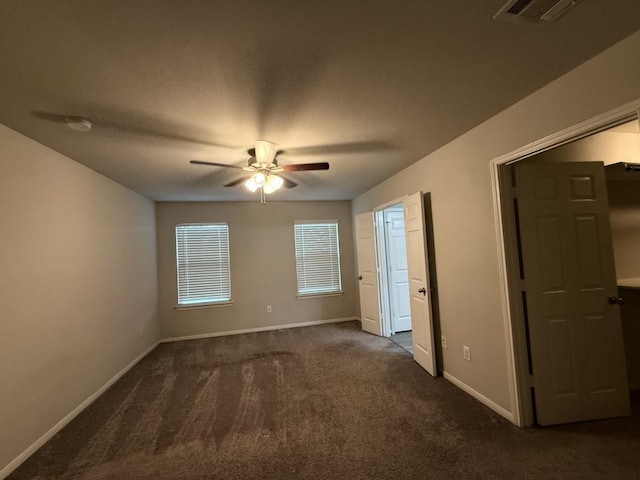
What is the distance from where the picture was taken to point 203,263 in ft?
17.1

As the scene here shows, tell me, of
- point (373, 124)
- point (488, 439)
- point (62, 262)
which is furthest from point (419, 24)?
point (62, 262)

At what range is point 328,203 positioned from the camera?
5.85 metres

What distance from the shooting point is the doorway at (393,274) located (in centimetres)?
470

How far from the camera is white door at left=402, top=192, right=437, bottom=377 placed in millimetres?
3238

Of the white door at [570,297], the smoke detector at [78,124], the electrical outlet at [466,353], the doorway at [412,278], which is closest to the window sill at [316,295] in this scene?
the doorway at [412,278]

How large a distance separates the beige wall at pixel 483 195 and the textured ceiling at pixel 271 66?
0.12m

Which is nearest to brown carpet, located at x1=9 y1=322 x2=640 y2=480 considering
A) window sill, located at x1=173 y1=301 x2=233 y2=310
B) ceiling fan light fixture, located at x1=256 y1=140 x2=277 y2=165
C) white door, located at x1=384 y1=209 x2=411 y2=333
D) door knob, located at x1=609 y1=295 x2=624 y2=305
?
door knob, located at x1=609 y1=295 x2=624 y2=305

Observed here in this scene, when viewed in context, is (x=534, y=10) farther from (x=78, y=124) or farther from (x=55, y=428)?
(x=55, y=428)

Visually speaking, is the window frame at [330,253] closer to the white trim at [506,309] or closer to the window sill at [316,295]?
the window sill at [316,295]

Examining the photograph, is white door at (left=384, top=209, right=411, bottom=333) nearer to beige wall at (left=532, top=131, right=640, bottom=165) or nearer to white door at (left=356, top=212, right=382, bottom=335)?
white door at (left=356, top=212, right=382, bottom=335)

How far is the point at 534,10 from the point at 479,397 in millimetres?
2862

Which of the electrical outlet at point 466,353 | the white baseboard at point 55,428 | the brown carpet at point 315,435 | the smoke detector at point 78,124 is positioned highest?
the smoke detector at point 78,124

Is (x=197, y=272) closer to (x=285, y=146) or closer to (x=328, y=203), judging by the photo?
(x=328, y=203)

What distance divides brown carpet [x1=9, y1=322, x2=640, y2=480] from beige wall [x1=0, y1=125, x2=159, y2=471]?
0.33 metres
